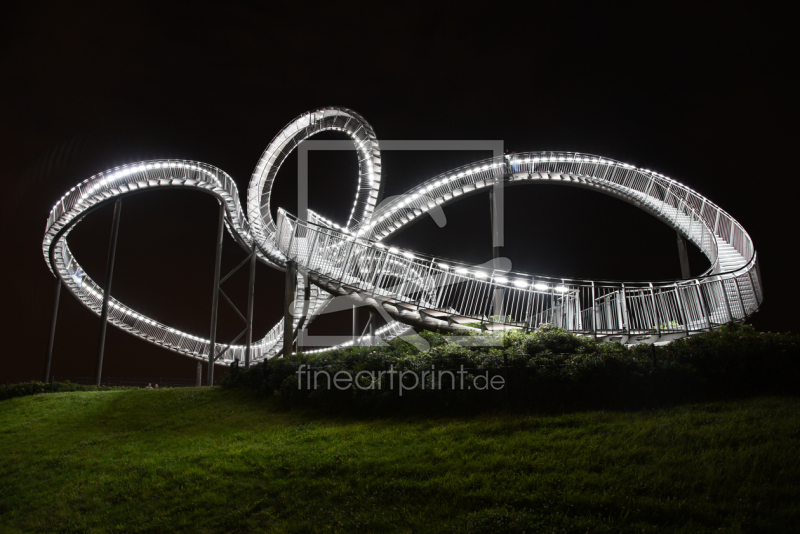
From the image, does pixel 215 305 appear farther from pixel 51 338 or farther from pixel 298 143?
pixel 51 338

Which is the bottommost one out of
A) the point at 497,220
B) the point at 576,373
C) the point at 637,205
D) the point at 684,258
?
the point at 576,373

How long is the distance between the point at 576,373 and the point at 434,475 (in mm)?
3914

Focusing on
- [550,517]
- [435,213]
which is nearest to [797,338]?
[550,517]

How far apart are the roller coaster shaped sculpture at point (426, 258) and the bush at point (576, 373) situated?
10.8 feet

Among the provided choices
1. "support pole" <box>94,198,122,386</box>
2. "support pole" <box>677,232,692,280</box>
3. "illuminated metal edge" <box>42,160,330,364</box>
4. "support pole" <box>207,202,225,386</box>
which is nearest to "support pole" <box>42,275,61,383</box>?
"illuminated metal edge" <box>42,160,330,364</box>

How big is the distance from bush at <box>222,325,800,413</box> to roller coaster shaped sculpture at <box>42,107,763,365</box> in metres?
3.30

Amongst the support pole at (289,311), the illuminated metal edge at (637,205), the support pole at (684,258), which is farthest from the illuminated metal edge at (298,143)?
the support pole at (684,258)

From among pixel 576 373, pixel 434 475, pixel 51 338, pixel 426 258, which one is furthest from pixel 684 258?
pixel 51 338

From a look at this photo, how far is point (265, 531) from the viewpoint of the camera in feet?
A: 21.1

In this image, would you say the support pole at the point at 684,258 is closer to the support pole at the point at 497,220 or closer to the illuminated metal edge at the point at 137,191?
the support pole at the point at 497,220

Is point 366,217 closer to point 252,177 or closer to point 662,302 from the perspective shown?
point 252,177

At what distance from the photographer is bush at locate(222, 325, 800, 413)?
955 cm

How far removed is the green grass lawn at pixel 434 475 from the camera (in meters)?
5.79

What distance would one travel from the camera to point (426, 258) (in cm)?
1562
